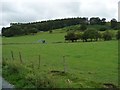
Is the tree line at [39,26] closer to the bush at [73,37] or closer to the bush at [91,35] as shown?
the bush at [91,35]

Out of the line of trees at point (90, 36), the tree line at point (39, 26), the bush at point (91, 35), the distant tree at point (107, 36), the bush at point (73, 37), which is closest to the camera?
the distant tree at point (107, 36)

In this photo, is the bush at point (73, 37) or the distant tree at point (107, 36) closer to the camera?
the distant tree at point (107, 36)

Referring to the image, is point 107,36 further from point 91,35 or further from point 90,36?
point 90,36

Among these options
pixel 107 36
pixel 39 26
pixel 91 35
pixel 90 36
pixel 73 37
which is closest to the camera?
pixel 107 36

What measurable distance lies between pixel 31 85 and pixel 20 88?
2.79 ft

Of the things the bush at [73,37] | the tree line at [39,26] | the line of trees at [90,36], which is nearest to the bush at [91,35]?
the line of trees at [90,36]

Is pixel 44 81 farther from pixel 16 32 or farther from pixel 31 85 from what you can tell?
pixel 16 32

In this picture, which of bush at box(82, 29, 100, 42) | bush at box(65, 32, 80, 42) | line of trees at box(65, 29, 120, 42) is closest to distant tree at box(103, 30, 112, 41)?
line of trees at box(65, 29, 120, 42)

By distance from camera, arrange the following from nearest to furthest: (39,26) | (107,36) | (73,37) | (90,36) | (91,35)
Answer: (107,36) → (90,36) → (91,35) → (73,37) → (39,26)

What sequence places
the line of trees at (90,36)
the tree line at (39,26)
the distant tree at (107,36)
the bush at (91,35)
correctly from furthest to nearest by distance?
the tree line at (39,26) < the bush at (91,35) < the line of trees at (90,36) < the distant tree at (107,36)

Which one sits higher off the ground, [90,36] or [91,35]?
[91,35]

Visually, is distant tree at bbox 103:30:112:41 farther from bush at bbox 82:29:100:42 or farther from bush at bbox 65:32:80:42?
bush at bbox 65:32:80:42

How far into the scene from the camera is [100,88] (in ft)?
48.0

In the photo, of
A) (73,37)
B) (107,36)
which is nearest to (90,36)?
(107,36)
